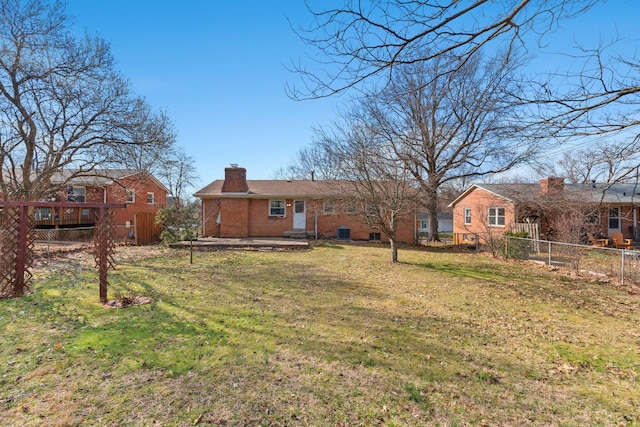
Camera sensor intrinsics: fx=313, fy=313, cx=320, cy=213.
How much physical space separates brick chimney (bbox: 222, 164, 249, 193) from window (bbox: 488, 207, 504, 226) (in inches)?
636

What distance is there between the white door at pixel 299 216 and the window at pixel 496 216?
12511 millimetres

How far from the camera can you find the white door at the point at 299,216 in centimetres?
1961

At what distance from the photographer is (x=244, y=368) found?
3.76m

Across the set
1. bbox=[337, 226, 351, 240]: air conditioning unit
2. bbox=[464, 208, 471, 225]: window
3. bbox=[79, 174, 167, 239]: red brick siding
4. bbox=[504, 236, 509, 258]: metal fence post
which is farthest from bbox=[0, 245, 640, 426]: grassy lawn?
bbox=[464, 208, 471, 225]: window

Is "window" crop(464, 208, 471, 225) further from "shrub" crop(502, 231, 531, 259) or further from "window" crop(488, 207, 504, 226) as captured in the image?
"shrub" crop(502, 231, 531, 259)

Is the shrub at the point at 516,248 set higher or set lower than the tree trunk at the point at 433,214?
lower

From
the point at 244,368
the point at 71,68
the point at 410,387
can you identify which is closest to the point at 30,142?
the point at 71,68

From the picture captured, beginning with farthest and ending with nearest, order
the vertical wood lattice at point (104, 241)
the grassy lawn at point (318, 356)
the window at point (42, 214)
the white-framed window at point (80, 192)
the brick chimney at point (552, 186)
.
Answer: the white-framed window at point (80, 192) → the window at point (42, 214) → the brick chimney at point (552, 186) → the vertical wood lattice at point (104, 241) → the grassy lawn at point (318, 356)

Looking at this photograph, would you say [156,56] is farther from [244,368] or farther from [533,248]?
[533,248]

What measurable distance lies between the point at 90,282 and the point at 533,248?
16070 millimetres

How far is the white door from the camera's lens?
19609mm

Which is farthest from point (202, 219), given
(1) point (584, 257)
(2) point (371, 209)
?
(1) point (584, 257)

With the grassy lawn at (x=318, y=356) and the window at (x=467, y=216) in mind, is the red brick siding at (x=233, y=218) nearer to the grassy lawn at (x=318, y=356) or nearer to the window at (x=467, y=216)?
the grassy lawn at (x=318, y=356)

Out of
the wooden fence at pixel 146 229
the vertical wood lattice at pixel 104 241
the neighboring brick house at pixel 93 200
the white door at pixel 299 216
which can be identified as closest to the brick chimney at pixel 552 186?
the white door at pixel 299 216
